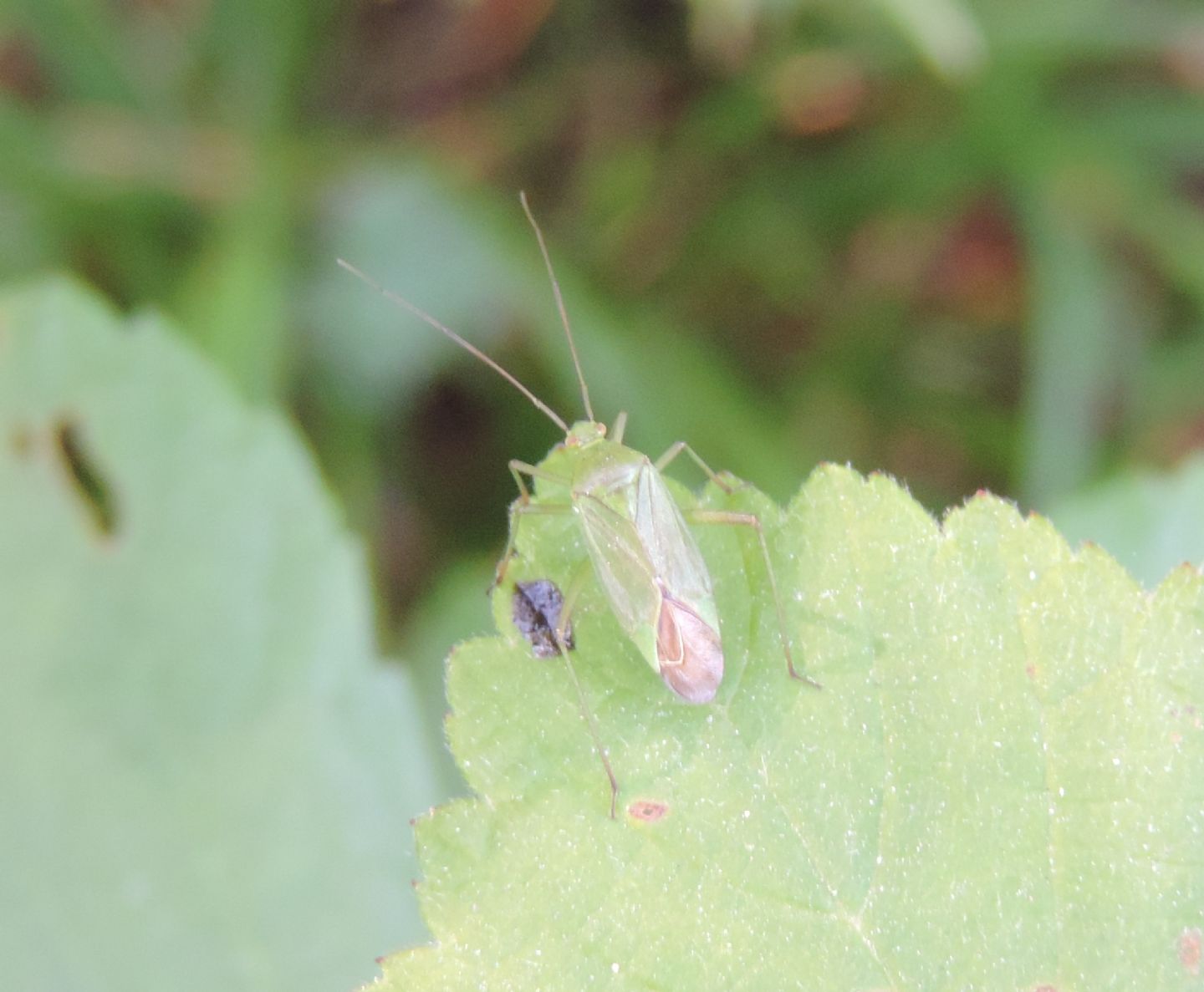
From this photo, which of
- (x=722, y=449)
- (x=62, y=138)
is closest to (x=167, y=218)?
(x=62, y=138)

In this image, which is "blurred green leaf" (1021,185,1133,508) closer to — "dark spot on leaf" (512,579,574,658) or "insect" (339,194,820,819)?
"insect" (339,194,820,819)

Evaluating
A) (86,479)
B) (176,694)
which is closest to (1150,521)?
(176,694)

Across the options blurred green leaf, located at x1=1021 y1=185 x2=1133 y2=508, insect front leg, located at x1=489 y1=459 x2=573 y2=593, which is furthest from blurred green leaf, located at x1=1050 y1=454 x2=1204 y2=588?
blurred green leaf, located at x1=1021 y1=185 x2=1133 y2=508

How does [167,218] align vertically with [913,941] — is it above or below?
above

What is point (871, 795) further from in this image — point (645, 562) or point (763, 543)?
point (645, 562)

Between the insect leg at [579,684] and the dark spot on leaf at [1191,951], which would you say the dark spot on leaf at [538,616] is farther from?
the dark spot on leaf at [1191,951]

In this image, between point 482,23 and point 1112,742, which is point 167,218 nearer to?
point 482,23

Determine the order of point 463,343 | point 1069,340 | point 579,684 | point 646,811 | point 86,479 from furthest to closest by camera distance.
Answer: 1. point 1069,340
2. point 463,343
3. point 86,479
4. point 579,684
5. point 646,811
